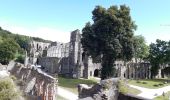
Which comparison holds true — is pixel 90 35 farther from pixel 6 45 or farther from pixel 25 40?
pixel 25 40

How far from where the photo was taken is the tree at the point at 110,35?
45656 mm

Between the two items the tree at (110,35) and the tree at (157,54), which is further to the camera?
the tree at (157,54)

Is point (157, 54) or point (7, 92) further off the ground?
point (157, 54)

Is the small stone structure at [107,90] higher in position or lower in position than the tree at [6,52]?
lower

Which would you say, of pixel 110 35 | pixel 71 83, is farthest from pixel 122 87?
pixel 71 83

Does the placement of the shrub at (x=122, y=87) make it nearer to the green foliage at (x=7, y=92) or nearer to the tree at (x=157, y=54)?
the green foliage at (x=7, y=92)

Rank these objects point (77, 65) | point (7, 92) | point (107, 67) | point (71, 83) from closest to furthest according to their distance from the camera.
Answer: point (7, 92) → point (71, 83) → point (107, 67) → point (77, 65)

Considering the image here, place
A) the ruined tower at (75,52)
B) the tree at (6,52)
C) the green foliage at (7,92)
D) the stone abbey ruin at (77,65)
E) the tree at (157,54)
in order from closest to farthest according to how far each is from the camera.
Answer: the green foliage at (7,92), the stone abbey ruin at (77,65), the ruined tower at (75,52), the tree at (157,54), the tree at (6,52)

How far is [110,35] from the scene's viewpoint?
46062 mm

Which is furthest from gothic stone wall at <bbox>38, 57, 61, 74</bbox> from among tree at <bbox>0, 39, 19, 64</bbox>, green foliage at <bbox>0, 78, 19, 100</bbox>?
green foliage at <bbox>0, 78, 19, 100</bbox>

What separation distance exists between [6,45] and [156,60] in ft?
139

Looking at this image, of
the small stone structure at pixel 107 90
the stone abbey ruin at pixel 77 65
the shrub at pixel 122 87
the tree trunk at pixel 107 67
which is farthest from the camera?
the stone abbey ruin at pixel 77 65

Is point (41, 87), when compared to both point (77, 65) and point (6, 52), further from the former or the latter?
point (6, 52)

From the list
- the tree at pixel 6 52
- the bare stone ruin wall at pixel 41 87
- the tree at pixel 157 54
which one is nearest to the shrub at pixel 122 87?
the bare stone ruin wall at pixel 41 87
